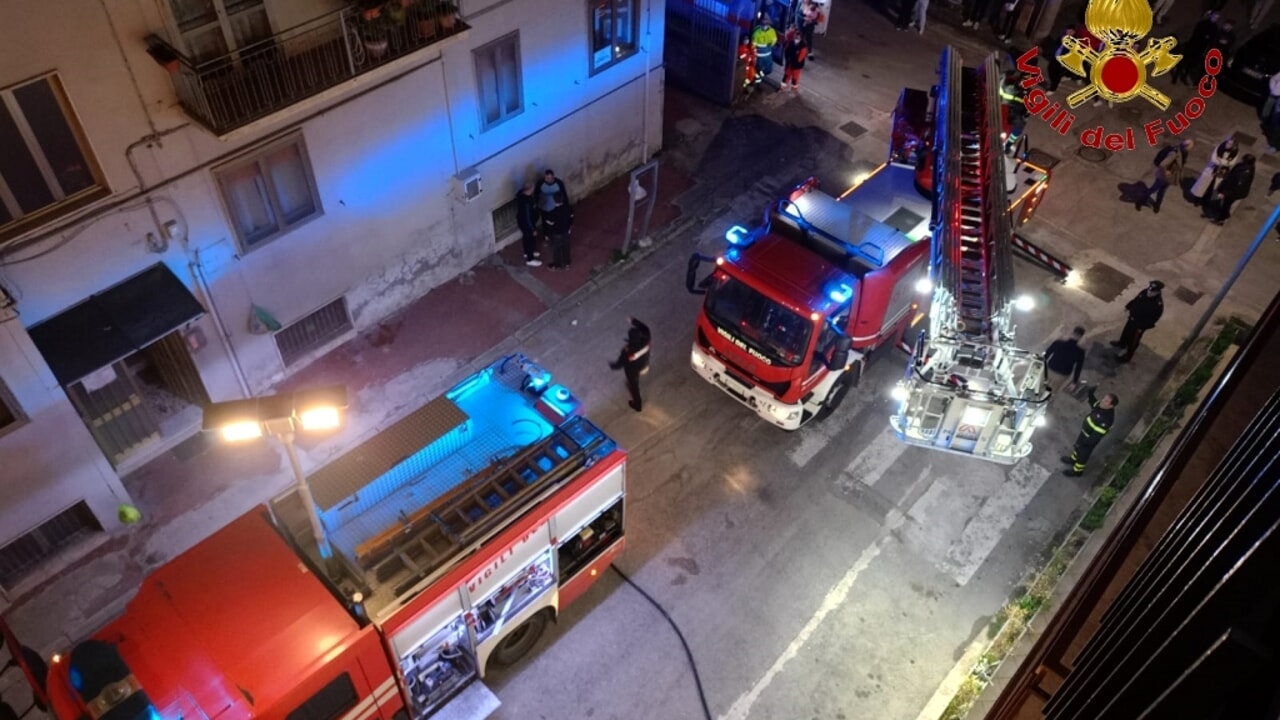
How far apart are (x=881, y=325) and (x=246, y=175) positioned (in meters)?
9.21

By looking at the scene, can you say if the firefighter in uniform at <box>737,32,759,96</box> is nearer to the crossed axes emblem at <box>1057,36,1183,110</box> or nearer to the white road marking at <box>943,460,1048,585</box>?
the crossed axes emblem at <box>1057,36,1183,110</box>

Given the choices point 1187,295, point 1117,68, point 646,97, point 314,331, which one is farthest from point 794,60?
point 314,331

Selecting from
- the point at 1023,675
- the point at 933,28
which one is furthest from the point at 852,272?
the point at 933,28

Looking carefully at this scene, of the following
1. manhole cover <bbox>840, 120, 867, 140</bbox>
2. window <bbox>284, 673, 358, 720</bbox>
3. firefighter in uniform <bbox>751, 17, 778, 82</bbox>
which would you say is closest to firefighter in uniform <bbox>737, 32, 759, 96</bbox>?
firefighter in uniform <bbox>751, 17, 778, 82</bbox>

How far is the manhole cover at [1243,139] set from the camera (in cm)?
2031

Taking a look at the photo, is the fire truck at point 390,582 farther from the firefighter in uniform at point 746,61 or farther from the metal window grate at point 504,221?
the firefighter in uniform at point 746,61

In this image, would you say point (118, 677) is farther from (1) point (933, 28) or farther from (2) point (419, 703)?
(1) point (933, 28)

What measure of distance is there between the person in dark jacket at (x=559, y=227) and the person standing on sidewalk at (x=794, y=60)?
7551 mm

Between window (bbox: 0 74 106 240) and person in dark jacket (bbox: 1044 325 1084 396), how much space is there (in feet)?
44.6

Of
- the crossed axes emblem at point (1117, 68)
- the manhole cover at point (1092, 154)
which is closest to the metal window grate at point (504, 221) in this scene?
the manhole cover at point (1092, 154)

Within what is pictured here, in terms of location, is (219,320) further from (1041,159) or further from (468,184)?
(1041,159)

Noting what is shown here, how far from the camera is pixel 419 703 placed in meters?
9.98

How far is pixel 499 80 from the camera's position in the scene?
589 inches

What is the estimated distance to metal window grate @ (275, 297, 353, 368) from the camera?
1416 cm
